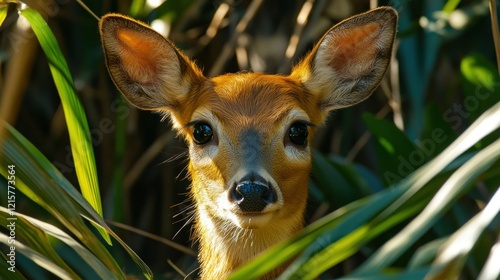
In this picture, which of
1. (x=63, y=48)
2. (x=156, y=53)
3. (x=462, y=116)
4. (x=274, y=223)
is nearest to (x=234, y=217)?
(x=274, y=223)

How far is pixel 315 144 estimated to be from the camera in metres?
6.93

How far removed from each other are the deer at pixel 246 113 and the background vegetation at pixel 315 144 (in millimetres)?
287

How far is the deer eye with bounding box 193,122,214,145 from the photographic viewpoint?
14.4 feet

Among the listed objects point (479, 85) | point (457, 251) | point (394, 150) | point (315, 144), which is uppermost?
point (457, 251)

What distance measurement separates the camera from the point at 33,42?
4445 mm

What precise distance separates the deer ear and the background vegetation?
35 centimetres

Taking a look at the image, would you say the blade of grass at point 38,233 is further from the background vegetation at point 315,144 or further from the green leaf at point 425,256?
the green leaf at point 425,256

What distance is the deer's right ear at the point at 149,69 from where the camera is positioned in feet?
15.2

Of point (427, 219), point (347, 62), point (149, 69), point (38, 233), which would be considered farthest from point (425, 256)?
point (149, 69)

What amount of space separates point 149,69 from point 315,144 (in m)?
2.33

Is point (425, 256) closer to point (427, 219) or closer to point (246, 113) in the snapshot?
point (427, 219)

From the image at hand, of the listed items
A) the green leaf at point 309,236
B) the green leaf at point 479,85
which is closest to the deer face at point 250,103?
the green leaf at point 479,85

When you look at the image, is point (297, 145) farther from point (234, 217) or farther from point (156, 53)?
point (156, 53)

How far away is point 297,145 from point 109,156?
8.62ft
